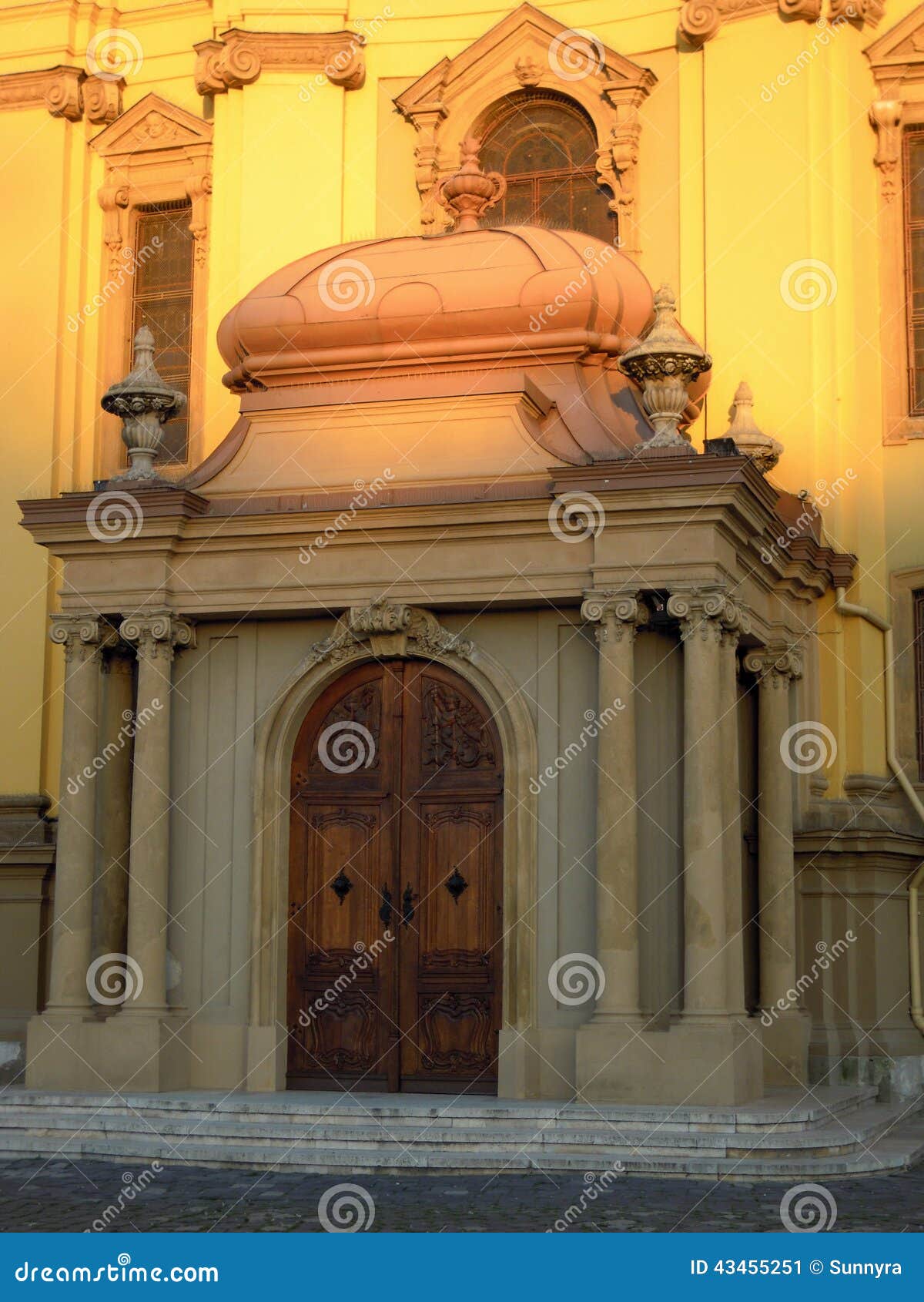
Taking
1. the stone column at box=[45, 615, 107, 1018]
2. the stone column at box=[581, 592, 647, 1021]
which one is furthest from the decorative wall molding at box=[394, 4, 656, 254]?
the stone column at box=[45, 615, 107, 1018]

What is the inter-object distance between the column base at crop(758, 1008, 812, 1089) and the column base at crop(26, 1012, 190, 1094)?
16.1 ft

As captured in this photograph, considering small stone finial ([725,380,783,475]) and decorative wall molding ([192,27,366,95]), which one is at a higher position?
decorative wall molding ([192,27,366,95])

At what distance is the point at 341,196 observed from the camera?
66.9 ft

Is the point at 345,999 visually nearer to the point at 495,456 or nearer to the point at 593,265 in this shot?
the point at 495,456

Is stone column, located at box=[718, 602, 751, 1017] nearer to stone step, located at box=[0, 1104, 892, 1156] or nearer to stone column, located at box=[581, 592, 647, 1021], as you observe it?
stone column, located at box=[581, 592, 647, 1021]

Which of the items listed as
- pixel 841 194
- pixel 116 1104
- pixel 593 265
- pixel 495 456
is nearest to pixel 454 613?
pixel 495 456

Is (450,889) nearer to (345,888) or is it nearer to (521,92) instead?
(345,888)

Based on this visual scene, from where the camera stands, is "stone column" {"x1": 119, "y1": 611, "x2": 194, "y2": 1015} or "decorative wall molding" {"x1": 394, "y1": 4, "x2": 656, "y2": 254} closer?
"stone column" {"x1": 119, "y1": 611, "x2": 194, "y2": 1015}

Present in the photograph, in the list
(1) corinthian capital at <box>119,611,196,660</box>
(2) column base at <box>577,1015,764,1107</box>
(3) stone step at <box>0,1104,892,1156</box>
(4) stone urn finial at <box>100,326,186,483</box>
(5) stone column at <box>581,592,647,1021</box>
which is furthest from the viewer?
(4) stone urn finial at <box>100,326,186,483</box>

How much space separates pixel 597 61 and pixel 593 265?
4.49 metres

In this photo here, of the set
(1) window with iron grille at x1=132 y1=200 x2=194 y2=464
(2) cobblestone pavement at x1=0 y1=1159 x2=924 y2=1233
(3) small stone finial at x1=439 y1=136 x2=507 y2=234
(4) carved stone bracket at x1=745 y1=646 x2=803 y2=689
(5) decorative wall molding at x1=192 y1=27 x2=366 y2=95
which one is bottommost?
(2) cobblestone pavement at x1=0 y1=1159 x2=924 y2=1233

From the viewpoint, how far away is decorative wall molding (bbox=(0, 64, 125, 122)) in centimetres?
2148

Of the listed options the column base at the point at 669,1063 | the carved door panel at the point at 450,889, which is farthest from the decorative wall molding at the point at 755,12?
the column base at the point at 669,1063

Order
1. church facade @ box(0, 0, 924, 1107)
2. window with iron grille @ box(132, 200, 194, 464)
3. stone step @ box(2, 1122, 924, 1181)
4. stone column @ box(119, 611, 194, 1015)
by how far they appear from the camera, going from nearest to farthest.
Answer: stone step @ box(2, 1122, 924, 1181)
church facade @ box(0, 0, 924, 1107)
stone column @ box(119, 611, 194, 1015)
window with iron grille @ box(132, 200, 194, 464)
